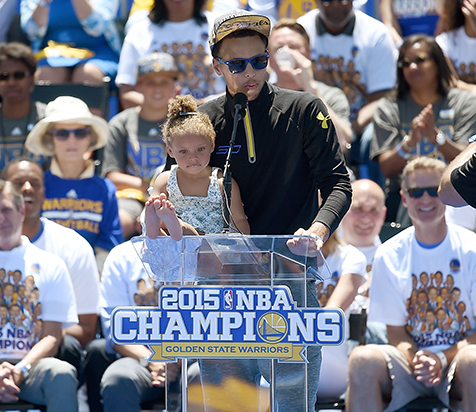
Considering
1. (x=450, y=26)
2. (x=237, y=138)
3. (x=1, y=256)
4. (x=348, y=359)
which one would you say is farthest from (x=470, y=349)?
(x=450, y=26)

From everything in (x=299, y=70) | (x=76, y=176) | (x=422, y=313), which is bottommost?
(x=422, y=313)

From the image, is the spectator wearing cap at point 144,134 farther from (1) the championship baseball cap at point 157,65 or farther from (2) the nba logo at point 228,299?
(2) the nba logo at point 228,299

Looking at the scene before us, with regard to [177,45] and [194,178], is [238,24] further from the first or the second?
[177,45]

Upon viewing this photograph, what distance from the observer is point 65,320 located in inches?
172

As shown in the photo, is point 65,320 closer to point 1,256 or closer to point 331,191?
point 1,256

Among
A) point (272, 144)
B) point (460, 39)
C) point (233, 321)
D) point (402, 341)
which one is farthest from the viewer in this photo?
point (460, 39)

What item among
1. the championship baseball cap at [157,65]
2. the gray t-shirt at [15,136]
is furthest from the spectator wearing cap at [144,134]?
the gray t-shirt at [15,136]

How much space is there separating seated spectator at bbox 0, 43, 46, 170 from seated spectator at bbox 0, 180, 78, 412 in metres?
1.69

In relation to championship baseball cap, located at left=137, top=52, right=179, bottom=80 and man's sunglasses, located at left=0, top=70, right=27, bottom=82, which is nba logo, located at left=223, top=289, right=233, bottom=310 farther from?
man's sunglasses, located at left=0, top=70, right=27, bottom=82

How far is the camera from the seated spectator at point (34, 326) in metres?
4.06

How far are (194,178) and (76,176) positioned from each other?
2.90 m

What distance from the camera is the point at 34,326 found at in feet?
14.2

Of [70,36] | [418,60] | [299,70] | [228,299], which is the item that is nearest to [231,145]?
[228,299]

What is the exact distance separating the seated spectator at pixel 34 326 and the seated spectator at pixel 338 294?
132cm
